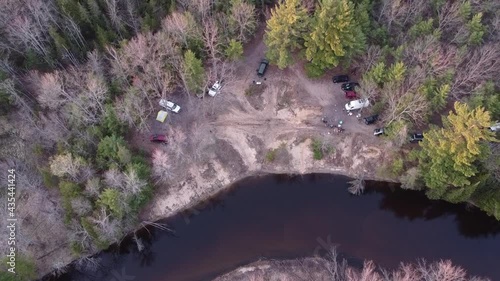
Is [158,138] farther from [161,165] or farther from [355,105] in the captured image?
[355,105]

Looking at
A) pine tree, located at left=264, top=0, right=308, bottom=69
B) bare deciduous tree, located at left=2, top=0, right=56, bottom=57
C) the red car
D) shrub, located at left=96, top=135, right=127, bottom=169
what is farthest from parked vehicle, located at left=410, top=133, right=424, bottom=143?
bare deciduous tree, located at left=2, top=0, right=56, bottom=57

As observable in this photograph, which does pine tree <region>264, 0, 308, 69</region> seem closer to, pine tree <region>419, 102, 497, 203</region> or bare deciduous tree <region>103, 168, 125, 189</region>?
pine tree <region>419, 102, 497, 203</region>

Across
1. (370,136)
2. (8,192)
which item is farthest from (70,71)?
(370,136)

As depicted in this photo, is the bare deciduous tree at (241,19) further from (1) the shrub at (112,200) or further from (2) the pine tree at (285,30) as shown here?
(1) the shrub at (112,200)

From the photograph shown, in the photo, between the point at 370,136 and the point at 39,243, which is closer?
the point at 39,243

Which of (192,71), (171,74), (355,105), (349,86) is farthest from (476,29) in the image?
(171,74)

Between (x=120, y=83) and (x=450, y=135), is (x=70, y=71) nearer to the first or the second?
(x=120, y=83)
